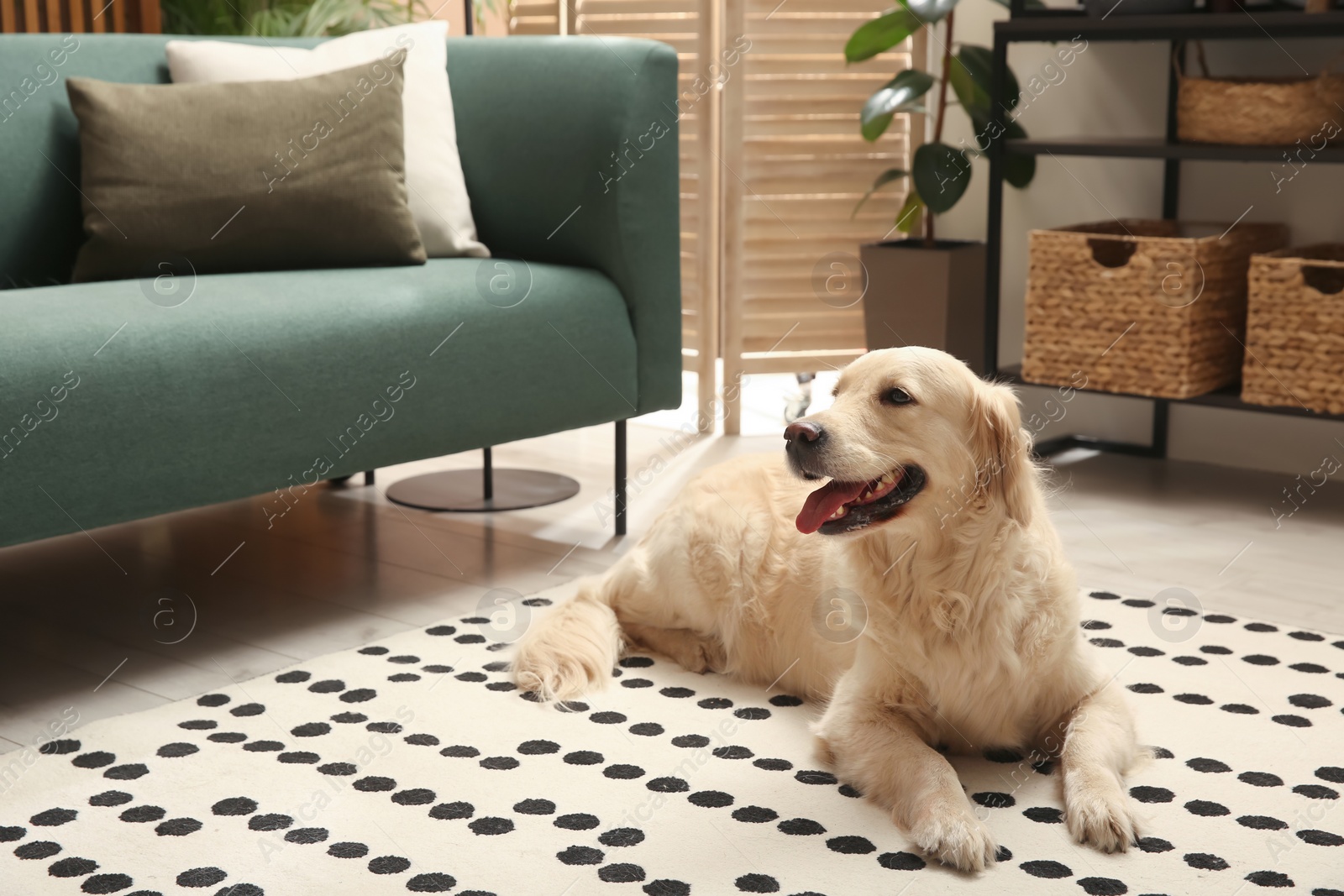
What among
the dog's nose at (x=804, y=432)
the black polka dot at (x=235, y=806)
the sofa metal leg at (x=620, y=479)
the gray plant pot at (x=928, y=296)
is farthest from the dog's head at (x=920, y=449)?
the gray plant pot at (x=928, y=296)

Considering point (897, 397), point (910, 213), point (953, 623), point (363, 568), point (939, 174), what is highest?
point (939, 174)

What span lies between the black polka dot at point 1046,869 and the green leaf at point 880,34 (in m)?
2.53

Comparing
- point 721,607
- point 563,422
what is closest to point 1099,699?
point 721,607

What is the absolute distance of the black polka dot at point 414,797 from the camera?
1671mm

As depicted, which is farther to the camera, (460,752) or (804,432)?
(460,752)

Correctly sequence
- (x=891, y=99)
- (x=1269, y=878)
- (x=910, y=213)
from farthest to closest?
(x=910, y=213)
(x=891, y=99)
(x=1269, y=878)

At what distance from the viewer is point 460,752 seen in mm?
1826

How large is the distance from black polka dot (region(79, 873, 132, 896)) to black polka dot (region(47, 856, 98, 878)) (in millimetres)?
→ 20

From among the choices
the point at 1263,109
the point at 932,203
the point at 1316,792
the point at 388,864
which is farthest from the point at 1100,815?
the point at 932,203

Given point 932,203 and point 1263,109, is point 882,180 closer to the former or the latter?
point 932,203

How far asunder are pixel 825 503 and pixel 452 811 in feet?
1.94

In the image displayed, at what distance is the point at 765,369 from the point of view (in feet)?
12.7

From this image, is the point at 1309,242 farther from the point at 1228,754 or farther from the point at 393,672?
the point at 393,672

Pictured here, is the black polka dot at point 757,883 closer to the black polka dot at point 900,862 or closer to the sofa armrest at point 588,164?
the black polka dot at point 900,862
